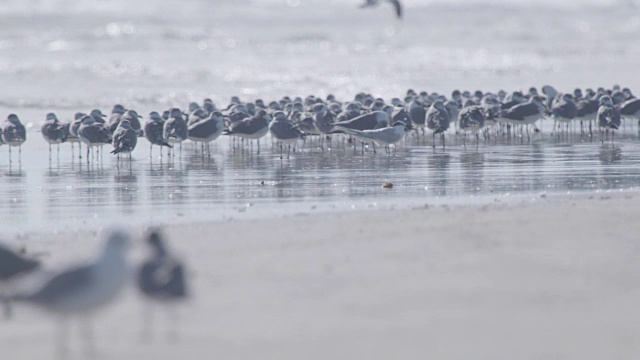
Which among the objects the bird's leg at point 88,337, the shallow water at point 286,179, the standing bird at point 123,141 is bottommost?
the bird's leg at point 88,337

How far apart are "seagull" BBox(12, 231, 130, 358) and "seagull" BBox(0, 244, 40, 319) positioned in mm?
1517

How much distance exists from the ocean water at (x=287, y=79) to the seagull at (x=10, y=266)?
457cm

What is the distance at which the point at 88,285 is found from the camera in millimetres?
7109

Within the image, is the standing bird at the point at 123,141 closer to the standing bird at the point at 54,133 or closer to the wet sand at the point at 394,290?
the standing bird at the point at 54,133

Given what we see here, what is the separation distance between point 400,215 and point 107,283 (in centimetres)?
665

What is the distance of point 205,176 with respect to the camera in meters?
18.7

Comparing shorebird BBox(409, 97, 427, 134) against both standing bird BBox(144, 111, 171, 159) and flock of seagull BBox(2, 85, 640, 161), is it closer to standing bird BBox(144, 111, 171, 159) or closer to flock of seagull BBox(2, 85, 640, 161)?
flock of seagull BBox(2, 85, 640, 161)

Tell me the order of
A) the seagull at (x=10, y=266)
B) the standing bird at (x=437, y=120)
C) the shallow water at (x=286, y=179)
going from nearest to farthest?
the seagull at (x=10, y=266) < the shallow water at (x=286, y=179) < the standing bird at (x=437, y=120)

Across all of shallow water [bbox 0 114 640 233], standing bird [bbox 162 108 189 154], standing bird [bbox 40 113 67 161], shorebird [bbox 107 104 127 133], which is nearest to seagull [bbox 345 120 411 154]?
shallow water [bbox 0 114 640 233]

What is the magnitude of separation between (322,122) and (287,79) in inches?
876

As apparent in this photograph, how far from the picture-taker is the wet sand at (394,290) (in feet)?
25.7

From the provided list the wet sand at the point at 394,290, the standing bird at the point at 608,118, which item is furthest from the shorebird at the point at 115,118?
the wet sand at the point at 394,290

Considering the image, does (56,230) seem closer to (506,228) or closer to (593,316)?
(506,228)

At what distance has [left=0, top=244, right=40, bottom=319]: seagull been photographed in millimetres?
8674
